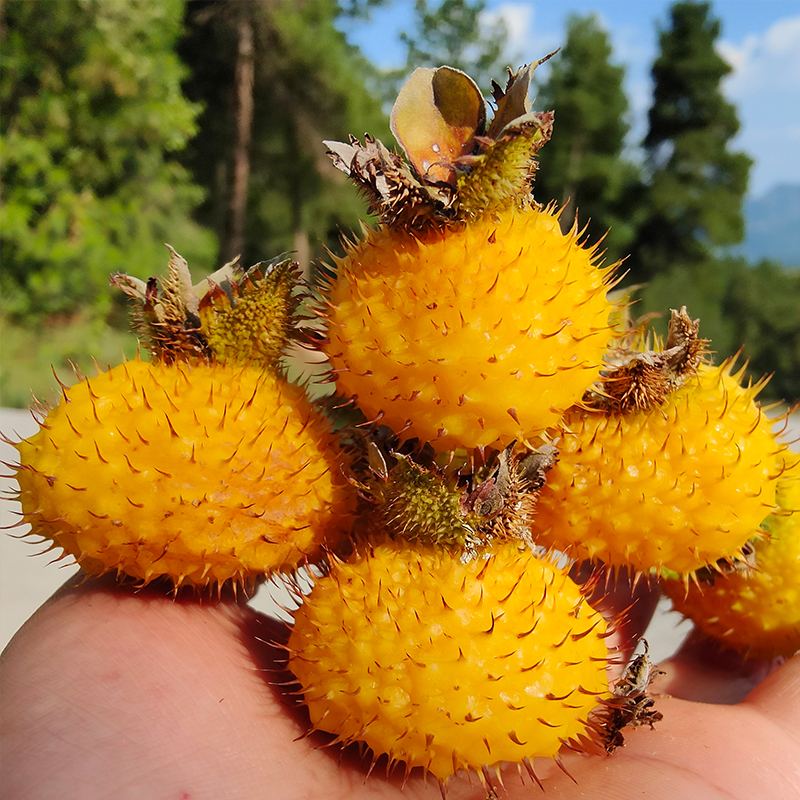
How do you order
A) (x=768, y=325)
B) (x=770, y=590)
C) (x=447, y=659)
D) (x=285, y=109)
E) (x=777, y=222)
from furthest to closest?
(x=777, y=222) < (x=768, y=325) < (x=285, y=109) < (x=770, y=590) < (x=447, y=659)

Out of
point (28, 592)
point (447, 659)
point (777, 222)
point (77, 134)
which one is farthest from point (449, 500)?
point (777, 222)

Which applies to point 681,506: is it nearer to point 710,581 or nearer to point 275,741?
point 710,581

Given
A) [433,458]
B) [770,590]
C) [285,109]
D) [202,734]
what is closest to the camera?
[202,734]

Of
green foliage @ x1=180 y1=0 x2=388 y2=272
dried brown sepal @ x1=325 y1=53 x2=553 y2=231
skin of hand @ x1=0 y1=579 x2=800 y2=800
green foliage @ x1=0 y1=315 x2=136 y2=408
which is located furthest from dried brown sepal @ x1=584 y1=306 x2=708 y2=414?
green foliage @ x1=180 y1=0 x2=388 y2=272

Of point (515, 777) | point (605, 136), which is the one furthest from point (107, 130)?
point (605, 136)

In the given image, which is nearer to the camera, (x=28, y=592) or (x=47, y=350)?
(x=28, y=592)

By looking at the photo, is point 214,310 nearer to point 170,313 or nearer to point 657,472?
point 170,313

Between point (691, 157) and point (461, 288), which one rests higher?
point (691, 157)
